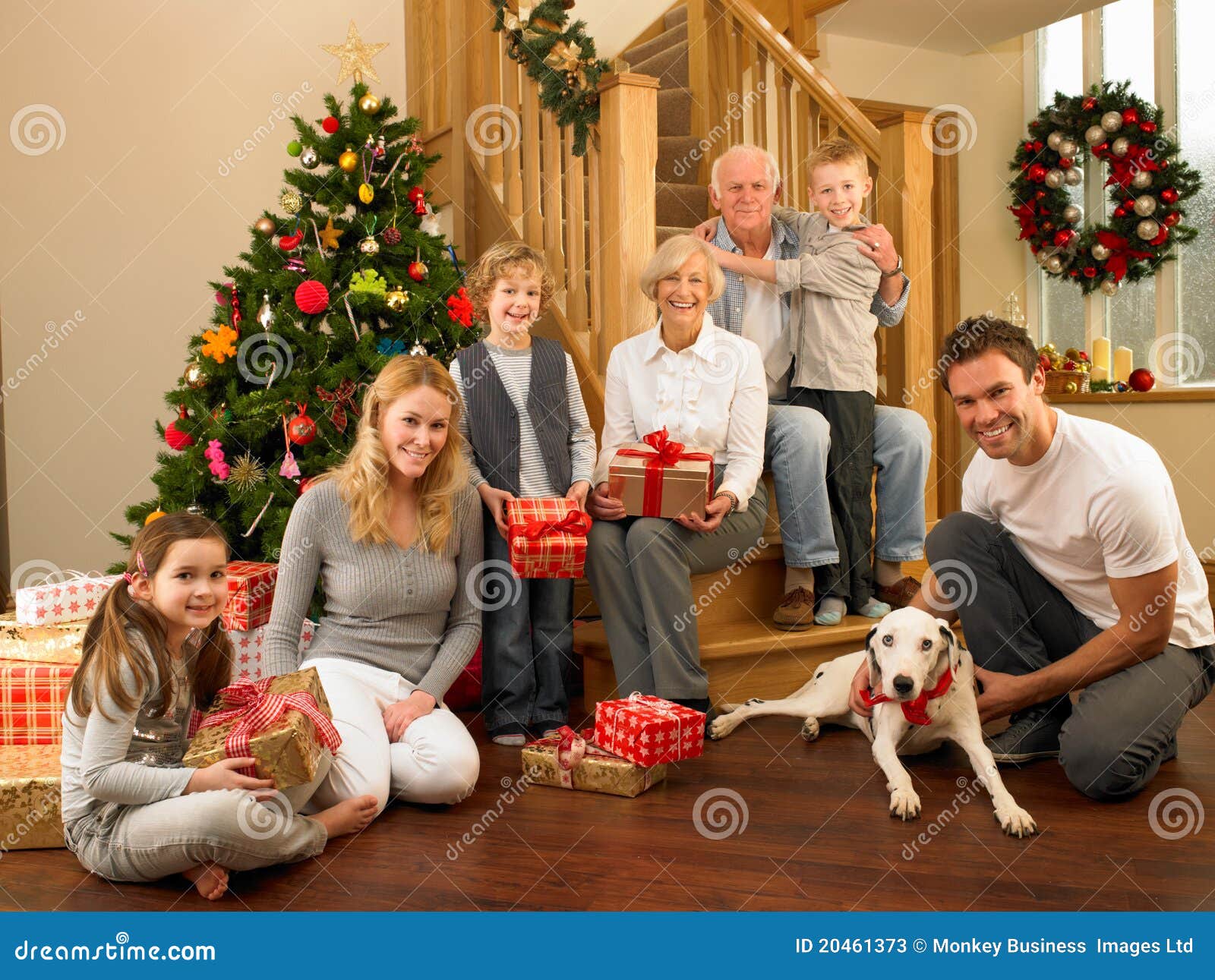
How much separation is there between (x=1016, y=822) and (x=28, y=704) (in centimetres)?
205

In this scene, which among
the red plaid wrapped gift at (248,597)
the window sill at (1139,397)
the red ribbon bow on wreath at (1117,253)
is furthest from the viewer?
the red ribbon bow on wreath at (1117,253)

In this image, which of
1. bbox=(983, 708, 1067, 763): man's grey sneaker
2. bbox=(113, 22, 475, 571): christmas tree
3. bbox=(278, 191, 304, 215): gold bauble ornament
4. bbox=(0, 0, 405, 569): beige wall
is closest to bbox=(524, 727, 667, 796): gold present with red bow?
bbox=(983, 708, 1067, 763): man's grey sneaker

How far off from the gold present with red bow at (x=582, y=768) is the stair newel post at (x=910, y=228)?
1947 mm

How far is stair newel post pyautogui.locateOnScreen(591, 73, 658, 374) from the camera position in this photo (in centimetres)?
351

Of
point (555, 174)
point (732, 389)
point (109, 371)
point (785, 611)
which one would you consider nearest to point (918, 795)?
point (785, 611)

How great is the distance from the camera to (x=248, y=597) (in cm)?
282

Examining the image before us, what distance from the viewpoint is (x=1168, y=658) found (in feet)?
7.95

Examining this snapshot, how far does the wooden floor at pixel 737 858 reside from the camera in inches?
75.2

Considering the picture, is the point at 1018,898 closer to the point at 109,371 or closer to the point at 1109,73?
the point at 109,371

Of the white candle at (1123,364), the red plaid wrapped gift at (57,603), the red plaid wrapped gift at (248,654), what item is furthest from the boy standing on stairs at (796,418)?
the white candle at (1123,364)

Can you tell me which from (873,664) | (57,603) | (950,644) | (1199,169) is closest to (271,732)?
(57,603)

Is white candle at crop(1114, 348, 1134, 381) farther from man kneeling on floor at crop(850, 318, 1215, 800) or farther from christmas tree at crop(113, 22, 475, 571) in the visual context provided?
christmas tree at crop(113, 22, 475, 571)

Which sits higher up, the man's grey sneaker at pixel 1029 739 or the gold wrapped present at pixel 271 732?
the gold wrapped present at pixel 271 732

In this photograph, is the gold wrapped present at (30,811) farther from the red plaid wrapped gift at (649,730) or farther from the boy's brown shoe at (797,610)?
the boy's brown shoe at (797,610)
